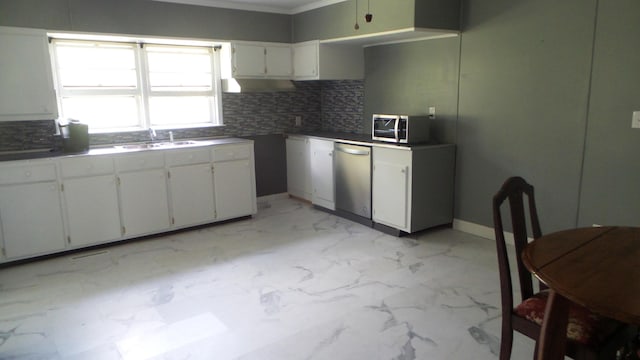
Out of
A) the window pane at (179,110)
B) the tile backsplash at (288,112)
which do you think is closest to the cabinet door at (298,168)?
the tile backsplash at (288,112)

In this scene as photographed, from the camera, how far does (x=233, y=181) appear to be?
488cm

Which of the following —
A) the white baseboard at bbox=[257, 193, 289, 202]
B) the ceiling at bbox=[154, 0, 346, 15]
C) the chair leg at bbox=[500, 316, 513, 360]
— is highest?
the ceiling at bbox=[154, 0, 346, 15]

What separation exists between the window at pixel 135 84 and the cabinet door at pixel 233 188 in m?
0.86

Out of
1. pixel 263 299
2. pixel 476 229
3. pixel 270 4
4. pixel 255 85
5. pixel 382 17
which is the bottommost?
pixel 263 299

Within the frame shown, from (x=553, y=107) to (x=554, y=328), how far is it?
2.56 m

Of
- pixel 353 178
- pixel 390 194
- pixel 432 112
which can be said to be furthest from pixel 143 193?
pixel 432 112

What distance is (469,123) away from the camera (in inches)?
170

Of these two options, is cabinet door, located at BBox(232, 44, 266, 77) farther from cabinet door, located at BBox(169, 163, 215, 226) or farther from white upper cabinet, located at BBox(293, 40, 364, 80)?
cabinet door, located at BBox(169, 163, 215, 226)

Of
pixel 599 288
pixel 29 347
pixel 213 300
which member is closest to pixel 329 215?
pixel 213 300

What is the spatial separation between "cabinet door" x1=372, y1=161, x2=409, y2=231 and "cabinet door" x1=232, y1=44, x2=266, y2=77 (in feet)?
6.08

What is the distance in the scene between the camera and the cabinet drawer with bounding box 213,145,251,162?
15.5 feet

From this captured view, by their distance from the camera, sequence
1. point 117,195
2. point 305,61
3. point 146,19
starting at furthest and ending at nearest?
point 305,61 → point 146,19 → point 117,195

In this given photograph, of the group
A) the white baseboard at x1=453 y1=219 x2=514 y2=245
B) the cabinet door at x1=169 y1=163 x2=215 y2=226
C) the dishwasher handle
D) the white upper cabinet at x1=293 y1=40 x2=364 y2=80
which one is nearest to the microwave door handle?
the dishwasher handle

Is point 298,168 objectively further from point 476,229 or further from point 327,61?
point 476,229
